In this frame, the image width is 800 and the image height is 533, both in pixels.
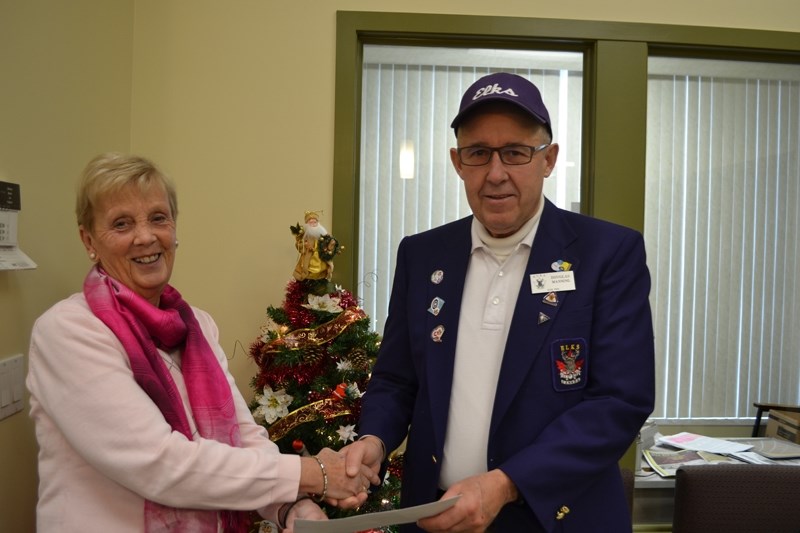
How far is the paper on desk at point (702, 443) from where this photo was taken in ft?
10.3

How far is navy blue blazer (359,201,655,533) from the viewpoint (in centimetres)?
140

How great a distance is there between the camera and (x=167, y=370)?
1.46 m

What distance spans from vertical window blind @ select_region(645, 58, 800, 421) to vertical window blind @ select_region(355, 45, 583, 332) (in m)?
0.48

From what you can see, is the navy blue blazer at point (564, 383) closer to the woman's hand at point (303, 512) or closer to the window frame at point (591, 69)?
the woman's hand at point (303, 512)

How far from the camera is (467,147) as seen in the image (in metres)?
1.58

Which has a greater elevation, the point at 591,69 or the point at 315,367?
the point at 591,69

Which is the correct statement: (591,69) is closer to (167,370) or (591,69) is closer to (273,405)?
(273,405)

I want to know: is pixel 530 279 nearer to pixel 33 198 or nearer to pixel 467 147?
pixel 467 147

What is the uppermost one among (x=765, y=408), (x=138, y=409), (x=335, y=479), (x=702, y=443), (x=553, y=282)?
(x=553, y=282)

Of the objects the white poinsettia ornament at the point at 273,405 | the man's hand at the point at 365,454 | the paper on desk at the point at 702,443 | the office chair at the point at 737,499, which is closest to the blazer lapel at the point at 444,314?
the man's hand at the point at 365,454

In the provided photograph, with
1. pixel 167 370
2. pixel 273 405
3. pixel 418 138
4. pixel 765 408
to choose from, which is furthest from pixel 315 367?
pixel 765 408

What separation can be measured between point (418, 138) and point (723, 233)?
171cm

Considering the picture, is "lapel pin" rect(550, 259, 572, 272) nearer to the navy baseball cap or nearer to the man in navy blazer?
the man in navy blazer

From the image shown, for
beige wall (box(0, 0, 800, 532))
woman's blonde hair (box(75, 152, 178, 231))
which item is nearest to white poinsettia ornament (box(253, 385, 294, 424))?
beige wall (box(0, 0, 800, 532))
